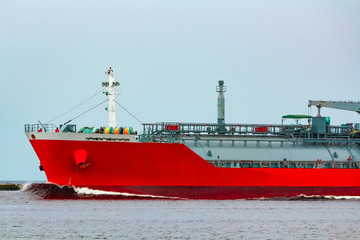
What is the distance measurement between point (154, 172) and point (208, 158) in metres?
5.23

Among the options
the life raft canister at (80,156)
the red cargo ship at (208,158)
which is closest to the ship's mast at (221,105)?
the red cargo ship at (208,158)

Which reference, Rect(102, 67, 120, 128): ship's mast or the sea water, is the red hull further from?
Rect(102, 67, 120, 128): ship's mast

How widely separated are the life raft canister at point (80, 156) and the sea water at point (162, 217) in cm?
229

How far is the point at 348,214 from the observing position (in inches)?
1805

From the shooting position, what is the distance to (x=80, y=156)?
4922 centimetres

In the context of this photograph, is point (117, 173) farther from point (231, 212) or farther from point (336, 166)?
point (336, 166)

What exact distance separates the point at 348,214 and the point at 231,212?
744cm

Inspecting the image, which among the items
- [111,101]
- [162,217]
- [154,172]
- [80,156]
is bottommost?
[162,217]

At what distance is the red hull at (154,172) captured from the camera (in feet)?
164

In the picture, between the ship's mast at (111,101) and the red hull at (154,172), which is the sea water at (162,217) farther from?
the ship's mast at (111,101)

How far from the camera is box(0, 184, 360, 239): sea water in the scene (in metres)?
36.0

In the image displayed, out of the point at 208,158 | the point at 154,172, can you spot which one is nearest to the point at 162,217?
the point at 154,172

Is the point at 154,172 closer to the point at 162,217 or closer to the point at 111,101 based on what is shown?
the point at 111,101

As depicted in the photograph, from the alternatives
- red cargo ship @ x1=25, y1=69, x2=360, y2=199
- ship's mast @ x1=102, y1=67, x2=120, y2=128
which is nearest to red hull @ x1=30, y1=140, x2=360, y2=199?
red cargo ship @ x1=25, y1=69, x2=360, y2=199
